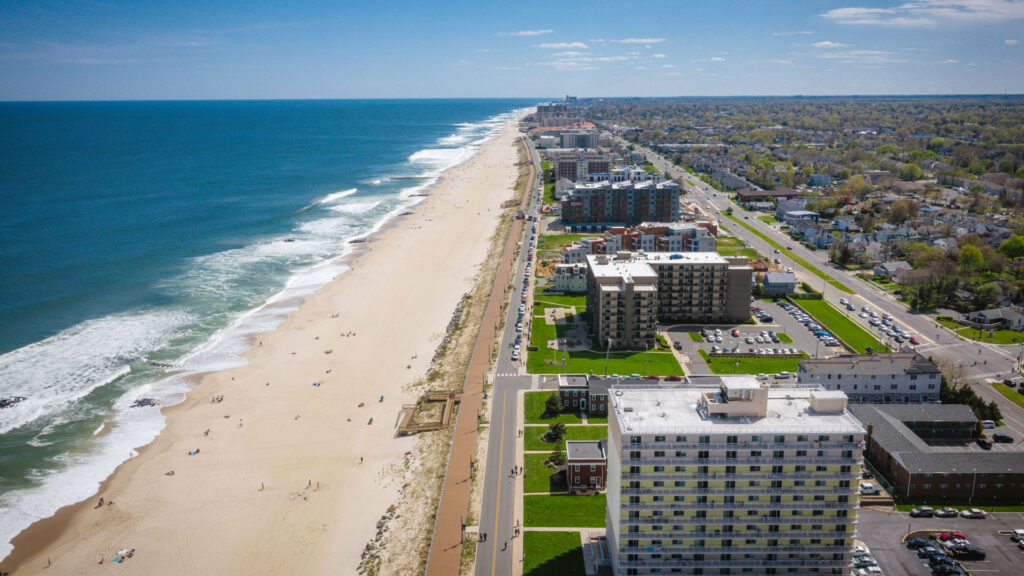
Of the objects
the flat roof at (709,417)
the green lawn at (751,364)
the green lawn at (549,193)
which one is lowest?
the green lawn at (751,364)

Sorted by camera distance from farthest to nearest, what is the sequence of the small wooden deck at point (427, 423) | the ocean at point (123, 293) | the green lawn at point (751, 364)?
the green lawn at point (751, 364)
the small wooden deck at point (427, 423)
the ocean at point (123, 293)

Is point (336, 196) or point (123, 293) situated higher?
point (336, 196)

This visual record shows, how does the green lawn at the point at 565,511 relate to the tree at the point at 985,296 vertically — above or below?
below

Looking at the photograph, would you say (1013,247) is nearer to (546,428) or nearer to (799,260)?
(799,260)

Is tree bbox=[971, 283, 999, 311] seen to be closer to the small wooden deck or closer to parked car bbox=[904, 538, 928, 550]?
parked car bbox=[904, 538, 928, 550]

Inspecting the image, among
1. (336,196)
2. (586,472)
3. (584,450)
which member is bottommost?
(586,472)

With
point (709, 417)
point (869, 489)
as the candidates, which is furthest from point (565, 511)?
point (869, 489)

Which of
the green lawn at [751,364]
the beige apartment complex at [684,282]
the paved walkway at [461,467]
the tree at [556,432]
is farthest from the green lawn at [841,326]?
the paved walkway at [461,467]

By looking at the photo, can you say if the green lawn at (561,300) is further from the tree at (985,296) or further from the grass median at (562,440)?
the tree at (985,296)

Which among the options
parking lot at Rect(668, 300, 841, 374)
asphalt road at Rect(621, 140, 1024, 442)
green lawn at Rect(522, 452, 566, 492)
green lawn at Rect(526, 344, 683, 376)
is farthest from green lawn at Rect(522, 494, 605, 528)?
asphalt road at Rect(621, 140, 1024, 442)
